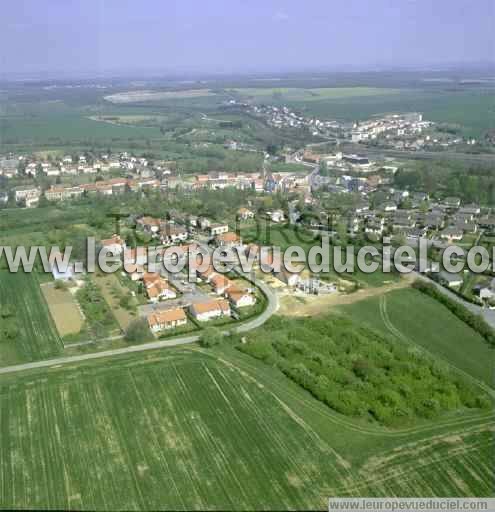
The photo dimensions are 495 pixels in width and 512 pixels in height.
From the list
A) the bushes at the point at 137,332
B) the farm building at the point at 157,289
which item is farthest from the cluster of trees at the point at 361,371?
the farm building at the point at 157,289

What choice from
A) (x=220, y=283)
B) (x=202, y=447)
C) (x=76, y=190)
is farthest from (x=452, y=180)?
(x=202, y=447)

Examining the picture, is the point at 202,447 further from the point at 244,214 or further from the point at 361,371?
the point at 244,214

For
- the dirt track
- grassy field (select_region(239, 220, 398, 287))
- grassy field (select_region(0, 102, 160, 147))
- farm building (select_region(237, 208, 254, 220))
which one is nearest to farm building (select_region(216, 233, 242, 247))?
grassy field (select_region(239, 220, 398, 287))

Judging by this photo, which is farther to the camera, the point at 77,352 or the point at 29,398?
the point at 77,352

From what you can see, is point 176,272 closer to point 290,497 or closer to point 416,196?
point 290,497

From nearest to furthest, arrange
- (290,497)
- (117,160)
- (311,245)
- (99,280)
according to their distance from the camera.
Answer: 1. (290,497)
2. (99,280)
3. (311,245)
4. (117,160)

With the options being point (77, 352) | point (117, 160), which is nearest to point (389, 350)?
point (77, 352)

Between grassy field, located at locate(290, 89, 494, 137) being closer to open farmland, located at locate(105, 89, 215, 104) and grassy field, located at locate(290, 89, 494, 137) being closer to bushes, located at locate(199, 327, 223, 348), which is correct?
open farmland, located at locate(105, 89, 215, 104)
